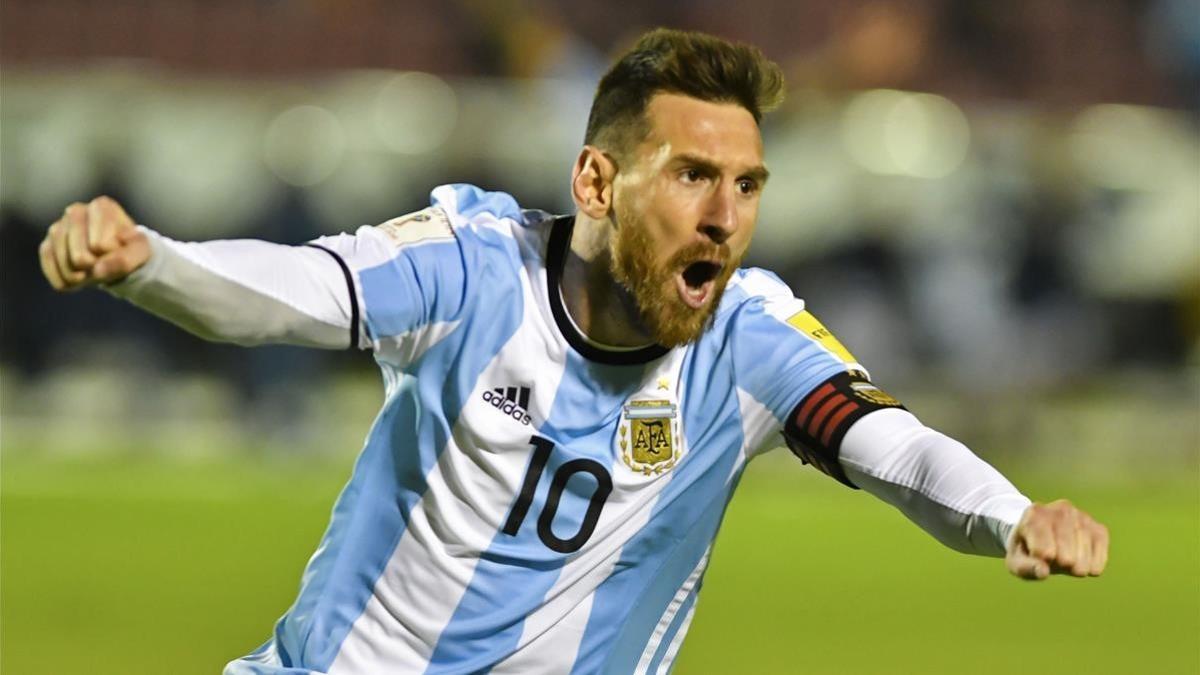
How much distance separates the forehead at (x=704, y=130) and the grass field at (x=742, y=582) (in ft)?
12.8

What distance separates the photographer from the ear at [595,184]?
4.34m

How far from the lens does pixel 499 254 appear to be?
422 cm

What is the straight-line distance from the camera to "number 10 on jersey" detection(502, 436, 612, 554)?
13.7 ft

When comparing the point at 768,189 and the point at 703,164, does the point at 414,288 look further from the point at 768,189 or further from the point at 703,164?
the point at 768,189

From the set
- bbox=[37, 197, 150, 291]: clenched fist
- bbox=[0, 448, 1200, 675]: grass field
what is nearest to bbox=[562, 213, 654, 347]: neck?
bbox=[37, 197, 150, 291]: clenched fist

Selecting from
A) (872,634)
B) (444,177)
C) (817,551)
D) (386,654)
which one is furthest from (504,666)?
(444,177)

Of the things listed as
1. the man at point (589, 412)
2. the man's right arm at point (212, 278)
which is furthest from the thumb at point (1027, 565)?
the man's right arm at point (212, 278)

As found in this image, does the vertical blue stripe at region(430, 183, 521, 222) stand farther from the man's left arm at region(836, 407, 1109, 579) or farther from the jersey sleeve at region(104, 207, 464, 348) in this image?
the man's left arm at region(836, 407, 1109, 579)

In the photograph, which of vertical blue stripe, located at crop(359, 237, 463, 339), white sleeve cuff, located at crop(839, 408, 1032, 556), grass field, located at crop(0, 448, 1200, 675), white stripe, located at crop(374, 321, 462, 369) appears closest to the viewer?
white sleeve cuff, located at crop(839, 408, 1032, 556)

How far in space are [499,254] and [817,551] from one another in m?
7.12

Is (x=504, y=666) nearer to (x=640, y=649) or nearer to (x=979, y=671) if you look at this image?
(x=640, y=649)

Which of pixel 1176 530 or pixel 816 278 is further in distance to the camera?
pixel 816 278

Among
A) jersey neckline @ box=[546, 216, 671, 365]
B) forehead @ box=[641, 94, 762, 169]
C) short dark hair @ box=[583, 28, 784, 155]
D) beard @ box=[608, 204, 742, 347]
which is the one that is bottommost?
jersey neckline @ box=[546, 216, 671, 365]

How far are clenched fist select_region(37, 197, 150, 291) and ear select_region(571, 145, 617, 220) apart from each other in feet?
4.16
